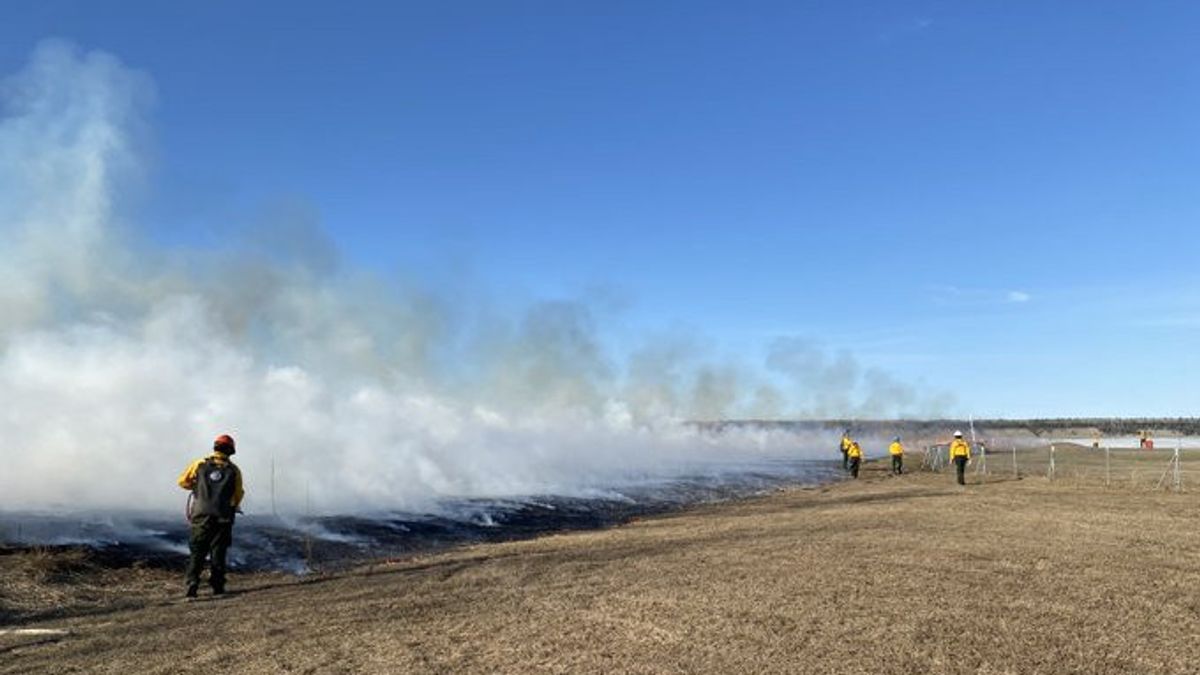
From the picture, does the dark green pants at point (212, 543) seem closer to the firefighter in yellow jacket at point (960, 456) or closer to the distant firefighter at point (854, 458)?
the firefighter in yellow jacket at point (960, 456)

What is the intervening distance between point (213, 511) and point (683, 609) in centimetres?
666

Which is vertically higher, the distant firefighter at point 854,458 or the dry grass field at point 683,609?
the dry grass field at point 683,609

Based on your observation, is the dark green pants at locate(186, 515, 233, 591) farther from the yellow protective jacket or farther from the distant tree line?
the distant tree line

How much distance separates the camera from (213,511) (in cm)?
1174

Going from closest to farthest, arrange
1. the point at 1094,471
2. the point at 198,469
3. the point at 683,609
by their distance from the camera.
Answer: the point at 683,609
the point at 198,469
the point at 1094,471

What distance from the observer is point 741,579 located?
11.5 meters

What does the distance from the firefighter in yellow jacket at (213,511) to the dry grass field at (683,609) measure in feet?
1.82

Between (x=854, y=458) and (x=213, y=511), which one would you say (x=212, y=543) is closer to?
(x=213, y=511)

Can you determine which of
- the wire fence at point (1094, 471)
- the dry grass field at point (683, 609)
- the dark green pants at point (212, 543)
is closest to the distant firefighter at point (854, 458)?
the wire fence at point (1094, 471)

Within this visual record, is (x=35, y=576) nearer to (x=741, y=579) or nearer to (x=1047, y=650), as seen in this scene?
(x=741, y=579)

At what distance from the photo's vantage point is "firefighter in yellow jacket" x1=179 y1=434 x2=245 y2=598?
1161cm

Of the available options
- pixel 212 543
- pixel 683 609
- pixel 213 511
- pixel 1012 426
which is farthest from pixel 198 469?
pixel 1012 426

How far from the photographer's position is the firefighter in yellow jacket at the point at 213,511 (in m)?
11.6

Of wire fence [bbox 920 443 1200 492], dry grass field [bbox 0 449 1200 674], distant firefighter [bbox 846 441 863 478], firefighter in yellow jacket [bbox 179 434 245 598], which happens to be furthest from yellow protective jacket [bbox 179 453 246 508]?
distant firefighter [bbox 846 441 863 478]
